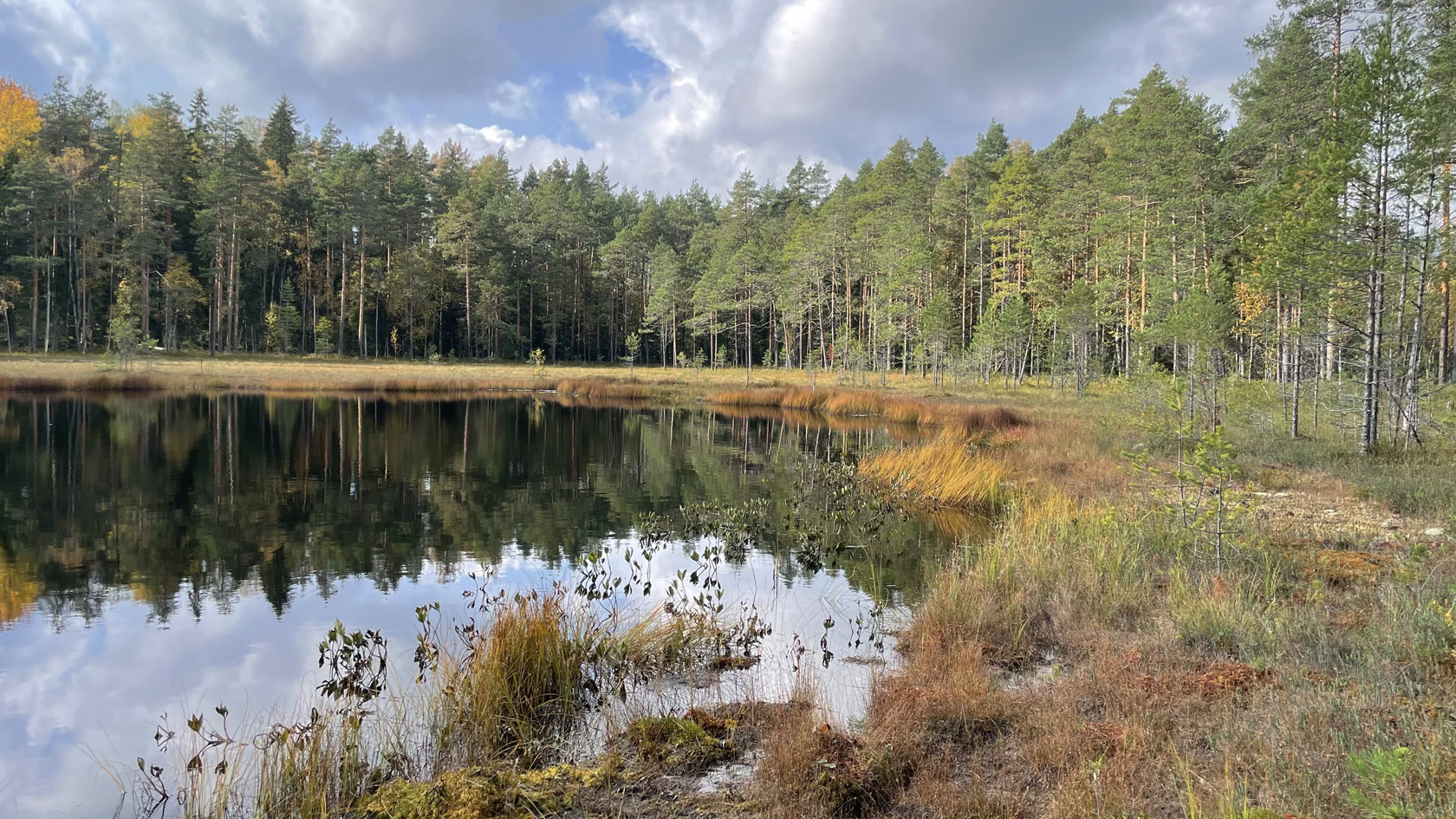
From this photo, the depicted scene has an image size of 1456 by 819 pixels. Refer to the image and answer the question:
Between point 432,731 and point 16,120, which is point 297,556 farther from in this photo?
point 16,120

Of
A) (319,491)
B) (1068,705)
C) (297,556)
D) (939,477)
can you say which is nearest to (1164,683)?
(1068,705)

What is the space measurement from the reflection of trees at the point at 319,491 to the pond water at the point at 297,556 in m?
0.07

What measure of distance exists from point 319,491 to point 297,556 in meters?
5.40

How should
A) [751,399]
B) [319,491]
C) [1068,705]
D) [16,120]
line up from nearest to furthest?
[1068,705], [319,491], [751,399], [16,120]

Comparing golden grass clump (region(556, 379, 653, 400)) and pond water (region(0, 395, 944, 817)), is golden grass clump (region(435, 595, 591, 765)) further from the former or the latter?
golden grass clump (region(556, 379, 653, 400))

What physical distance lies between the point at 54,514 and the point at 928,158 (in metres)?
60.2

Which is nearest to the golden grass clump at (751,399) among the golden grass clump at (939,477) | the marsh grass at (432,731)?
the golden grass clump at (939,477)

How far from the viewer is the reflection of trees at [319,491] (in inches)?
398

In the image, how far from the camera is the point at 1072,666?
5.99 meters

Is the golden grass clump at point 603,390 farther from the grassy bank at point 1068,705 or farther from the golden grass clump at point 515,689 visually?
the golden grass clump at point 515,689

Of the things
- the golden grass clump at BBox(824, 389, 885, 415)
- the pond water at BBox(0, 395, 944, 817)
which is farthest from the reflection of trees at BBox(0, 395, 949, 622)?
the golden grass clump at BBox(824, 389, 885, 415)

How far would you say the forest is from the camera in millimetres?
16062

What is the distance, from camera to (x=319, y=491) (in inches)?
621

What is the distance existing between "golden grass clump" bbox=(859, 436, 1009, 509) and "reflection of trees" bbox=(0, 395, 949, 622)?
78.7 inches
